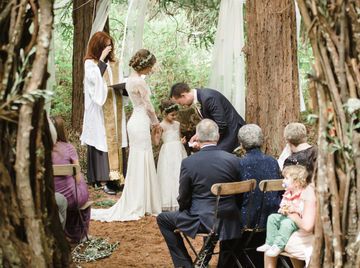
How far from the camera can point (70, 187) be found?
19.2ft

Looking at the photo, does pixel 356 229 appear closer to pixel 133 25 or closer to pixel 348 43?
pixel 348 43

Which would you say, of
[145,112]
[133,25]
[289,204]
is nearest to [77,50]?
[133,25]

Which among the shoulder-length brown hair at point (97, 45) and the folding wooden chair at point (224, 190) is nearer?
the folding wooden chair at point (224, 190)

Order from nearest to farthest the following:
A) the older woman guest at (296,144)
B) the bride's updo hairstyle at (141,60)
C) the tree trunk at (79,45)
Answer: the older woman guest at (296,144), the bride's updo hairstyle at (141,60), the tree trunk at (79,45)

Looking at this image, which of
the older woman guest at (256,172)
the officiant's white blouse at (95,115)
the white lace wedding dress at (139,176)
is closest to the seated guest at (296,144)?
the older woman guest at (256,172)

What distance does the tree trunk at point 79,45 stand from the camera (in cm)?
1191

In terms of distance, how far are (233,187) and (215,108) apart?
7.15 feet

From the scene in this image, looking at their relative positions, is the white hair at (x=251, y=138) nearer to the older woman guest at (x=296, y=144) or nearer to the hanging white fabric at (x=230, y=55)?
the older woman guest at (x=296, y=144)

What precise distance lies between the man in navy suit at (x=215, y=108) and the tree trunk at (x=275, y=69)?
0.34 metres

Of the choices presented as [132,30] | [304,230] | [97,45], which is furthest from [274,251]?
[132,30]

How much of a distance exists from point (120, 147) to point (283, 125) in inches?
109

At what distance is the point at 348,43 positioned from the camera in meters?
3.32

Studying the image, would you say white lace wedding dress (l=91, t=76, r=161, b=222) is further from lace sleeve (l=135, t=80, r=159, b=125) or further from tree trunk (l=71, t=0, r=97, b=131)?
tree trunk (l=71, t=0, r=97, b=131)

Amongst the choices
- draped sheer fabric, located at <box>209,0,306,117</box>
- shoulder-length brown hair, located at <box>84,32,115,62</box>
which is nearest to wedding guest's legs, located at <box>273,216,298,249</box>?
draped sheer fabric, located at <box>209,0,306,117</box>
